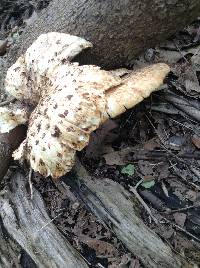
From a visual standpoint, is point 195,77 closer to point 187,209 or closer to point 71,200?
point 187,209

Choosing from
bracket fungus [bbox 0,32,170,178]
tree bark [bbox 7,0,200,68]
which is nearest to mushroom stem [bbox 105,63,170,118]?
bracket fungus [bbox 0,32,170,178]

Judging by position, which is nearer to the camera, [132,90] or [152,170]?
[132,90]

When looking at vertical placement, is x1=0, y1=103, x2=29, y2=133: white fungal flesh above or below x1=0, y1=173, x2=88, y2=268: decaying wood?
above

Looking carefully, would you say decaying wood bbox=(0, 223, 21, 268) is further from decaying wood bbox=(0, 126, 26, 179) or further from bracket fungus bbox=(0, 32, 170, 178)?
bracket fungus bbox=(0, 32, 170, 178)

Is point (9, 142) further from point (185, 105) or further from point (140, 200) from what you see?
point (185, 105)

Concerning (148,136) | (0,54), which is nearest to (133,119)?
(148,136)

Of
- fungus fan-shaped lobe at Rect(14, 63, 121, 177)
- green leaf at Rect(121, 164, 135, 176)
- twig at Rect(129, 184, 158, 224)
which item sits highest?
fungus fan-shaped lobe at Rect(14, 63, 121, 177)

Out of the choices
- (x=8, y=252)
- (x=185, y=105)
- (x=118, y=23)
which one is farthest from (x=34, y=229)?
(x=118, y=23)
